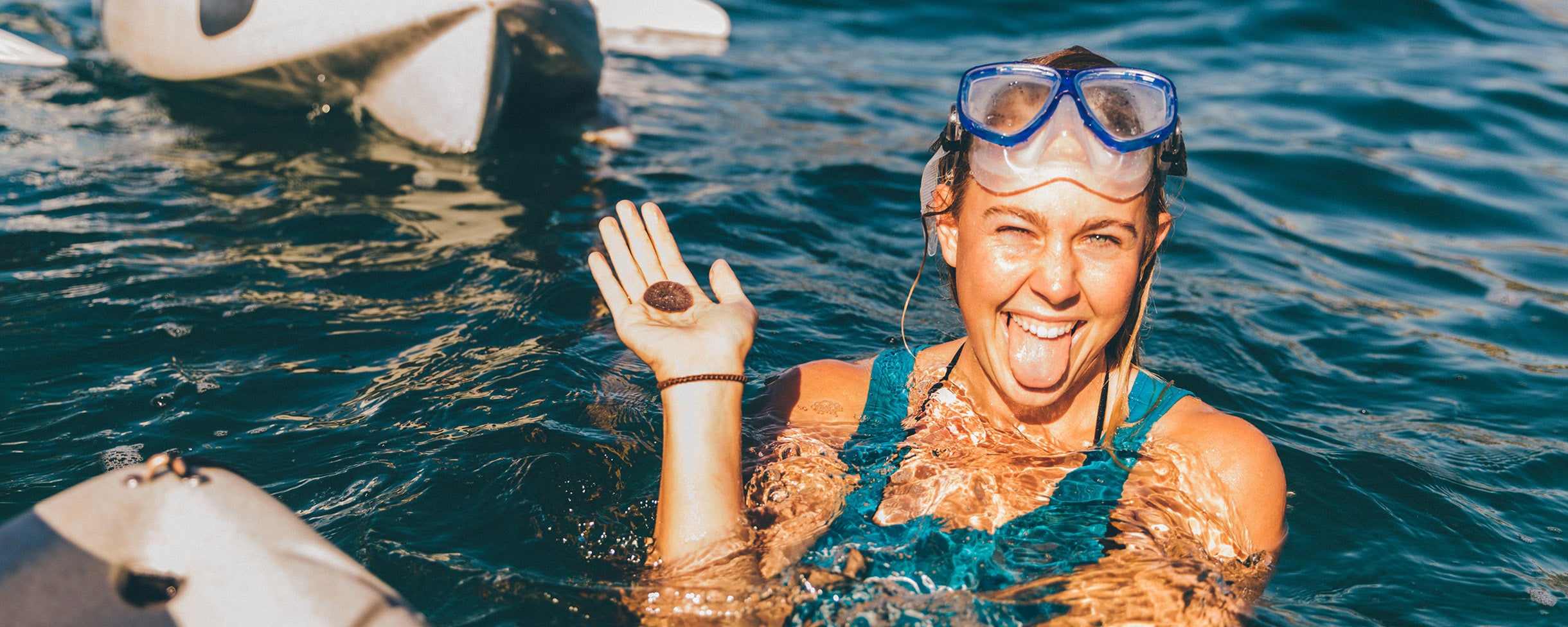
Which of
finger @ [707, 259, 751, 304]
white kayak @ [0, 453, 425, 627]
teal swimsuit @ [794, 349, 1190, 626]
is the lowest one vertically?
teal swimsuit @ [794, 349, 1190, 626]

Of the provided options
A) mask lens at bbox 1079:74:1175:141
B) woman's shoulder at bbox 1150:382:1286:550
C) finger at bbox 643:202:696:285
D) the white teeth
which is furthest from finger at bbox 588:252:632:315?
woman's shoulder at bbox 1150:382:1286:550

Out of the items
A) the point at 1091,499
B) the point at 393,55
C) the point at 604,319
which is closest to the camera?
the point at 1091,499

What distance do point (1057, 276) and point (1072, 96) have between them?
18.6 inches

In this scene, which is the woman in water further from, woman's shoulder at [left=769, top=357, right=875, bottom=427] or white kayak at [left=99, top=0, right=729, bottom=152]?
white kayak at [left=99, top=0, right=729, bottom=152]

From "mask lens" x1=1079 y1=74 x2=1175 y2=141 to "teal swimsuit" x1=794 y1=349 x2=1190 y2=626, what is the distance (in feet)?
2.51

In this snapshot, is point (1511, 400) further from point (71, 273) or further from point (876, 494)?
point (71, 273)

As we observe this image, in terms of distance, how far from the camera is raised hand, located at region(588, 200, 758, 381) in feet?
8.22

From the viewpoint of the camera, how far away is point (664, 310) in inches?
101

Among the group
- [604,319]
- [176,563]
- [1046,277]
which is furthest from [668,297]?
→ [604,319]

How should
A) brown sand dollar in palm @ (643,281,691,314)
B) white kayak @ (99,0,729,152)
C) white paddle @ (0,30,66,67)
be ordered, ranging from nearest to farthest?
brown sand dollar in palm @ (643,281,691,314)
white paddle @ (0,30,66,67)
white kayak @ (99,0,729,152)

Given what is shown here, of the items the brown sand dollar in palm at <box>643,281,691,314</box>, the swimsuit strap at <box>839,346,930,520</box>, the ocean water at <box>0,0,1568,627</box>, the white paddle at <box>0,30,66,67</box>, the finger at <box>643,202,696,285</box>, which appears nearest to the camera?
the brown sand dollar in palm at <box>643,281,691,314</box>

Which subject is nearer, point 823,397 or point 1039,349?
point 1039,349

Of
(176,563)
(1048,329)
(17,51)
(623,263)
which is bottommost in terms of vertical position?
(176,563)

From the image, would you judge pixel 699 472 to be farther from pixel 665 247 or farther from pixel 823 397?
pixel 823 397
